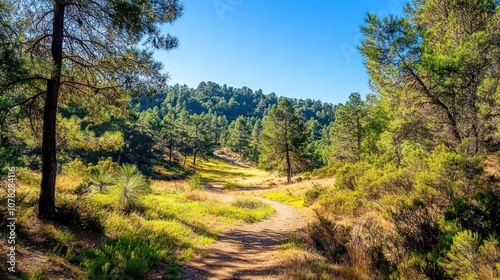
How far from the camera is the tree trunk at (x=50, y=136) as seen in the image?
6945mm

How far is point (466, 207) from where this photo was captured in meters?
5.66

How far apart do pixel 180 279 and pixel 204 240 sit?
138 inches

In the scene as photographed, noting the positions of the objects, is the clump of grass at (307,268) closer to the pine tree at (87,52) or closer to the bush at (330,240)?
the bush at (330,240)

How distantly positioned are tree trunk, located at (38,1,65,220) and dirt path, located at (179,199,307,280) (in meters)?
3.67

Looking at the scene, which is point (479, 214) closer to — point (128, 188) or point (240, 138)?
point (128, 188)

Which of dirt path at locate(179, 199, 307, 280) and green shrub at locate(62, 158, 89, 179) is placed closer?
dirt path at locate(179, 199, 307, 280)

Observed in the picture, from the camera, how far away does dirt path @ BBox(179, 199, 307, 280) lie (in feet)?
22.4

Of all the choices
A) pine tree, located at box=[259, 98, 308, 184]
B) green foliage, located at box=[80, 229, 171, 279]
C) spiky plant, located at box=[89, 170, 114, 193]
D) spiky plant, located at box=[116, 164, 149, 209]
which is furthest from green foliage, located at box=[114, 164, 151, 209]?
pine tree, located at box=[259, 98, 308, 184]

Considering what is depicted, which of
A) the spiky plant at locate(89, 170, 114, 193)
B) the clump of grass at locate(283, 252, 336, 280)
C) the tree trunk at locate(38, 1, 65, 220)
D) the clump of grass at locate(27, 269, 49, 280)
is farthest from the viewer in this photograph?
the spiky plant at locate(89, 170, 114, 193)

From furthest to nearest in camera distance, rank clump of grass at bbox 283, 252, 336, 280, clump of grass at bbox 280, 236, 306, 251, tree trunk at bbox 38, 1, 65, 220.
Result: clump of grass at bbox 280, 236, 306, 251, tree trunk at bbox 38, 1, 65, 220, clump of grass at bbox 283, 252, 336, 280

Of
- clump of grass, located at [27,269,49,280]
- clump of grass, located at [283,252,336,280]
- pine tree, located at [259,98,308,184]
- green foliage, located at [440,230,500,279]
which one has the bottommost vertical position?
clump of grass, located at [283,252,336,280]

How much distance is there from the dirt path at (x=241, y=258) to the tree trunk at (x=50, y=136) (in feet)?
12.0

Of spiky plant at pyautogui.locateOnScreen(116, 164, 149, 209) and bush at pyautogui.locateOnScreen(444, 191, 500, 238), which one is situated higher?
bush at pyautogui.locateOnScreen(444, 191, 500, 238)

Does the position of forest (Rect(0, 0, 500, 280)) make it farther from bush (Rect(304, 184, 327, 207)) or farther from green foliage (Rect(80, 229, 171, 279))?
bush (Rect(304, 184, 327, 207))
